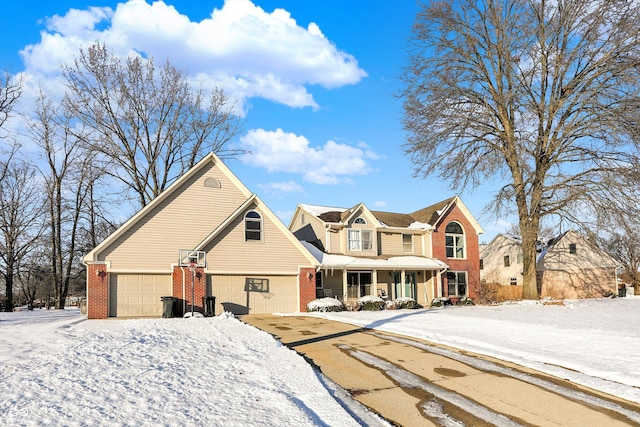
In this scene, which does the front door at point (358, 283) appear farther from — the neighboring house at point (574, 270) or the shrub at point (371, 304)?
the neighboring house at point (574, 270)

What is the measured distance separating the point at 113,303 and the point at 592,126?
81.3ft

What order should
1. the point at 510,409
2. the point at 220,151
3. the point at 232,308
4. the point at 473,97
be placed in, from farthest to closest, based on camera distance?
1. the point at 220,151
2. the point at 473,97
3. the point at 232,308
4. the point at 510,409

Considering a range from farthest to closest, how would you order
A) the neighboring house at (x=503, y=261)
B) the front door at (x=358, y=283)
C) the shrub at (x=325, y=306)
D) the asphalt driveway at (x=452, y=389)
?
the neighboring house at (x=503, y=261) < the front door at (x=358, y=283) < the shrub at (x=325, y=306) < the asphalt driveway at (x=452, y=389)

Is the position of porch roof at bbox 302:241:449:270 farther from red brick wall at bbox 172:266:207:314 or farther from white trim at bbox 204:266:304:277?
red brick wall at bbox 172:266:207:314

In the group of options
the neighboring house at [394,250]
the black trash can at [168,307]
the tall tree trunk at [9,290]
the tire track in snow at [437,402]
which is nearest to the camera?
the tire track in snow at [437,402]

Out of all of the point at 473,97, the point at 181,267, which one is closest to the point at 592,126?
the point at 473,97

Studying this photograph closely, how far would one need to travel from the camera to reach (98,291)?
18.9 m

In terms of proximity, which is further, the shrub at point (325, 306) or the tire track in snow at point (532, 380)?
the shrub at point (325, 306)

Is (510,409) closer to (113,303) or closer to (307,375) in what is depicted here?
(307,375)

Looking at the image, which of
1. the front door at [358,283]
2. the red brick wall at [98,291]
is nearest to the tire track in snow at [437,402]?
the red brick wall at [98,291]

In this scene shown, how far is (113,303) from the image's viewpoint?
1923 cm

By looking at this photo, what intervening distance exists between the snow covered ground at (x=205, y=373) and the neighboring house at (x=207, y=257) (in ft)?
23.7

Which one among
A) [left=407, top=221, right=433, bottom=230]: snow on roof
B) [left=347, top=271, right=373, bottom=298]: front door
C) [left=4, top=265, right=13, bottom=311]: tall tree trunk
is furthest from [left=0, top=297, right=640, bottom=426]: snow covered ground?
[left=4, top=265, right=13, bottom=311]: tall tree trunk

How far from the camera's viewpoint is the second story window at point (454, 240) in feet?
100
